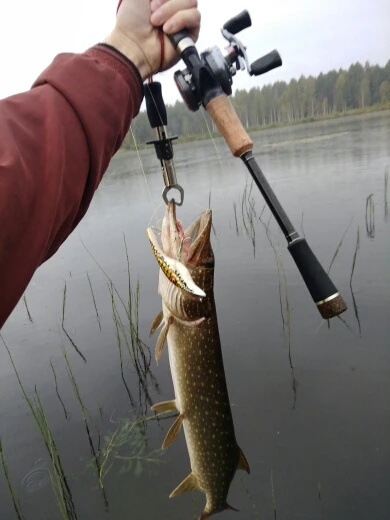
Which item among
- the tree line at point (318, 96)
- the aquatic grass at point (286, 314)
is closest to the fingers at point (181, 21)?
the aquatic grass at point (286, 314)

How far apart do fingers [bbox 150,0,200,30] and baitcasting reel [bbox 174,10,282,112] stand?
17 cm

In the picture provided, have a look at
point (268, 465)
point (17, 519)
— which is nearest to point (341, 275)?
point (268, 465)

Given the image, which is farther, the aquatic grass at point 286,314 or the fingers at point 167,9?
the aquatic grass at point 286,314

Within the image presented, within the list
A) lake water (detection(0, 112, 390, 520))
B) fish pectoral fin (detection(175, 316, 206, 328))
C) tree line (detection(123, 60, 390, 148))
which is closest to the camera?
fish pectoral fin (detection(175, 316, 206, 328))

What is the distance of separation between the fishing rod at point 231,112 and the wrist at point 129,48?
197 millimetres

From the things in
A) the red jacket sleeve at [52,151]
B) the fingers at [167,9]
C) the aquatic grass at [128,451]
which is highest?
the fingers at [167,9]

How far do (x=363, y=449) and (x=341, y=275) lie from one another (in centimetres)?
252

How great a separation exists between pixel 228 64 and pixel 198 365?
4.39 ft

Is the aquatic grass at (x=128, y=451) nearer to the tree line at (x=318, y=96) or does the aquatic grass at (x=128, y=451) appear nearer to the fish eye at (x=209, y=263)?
the fish eye at (x=209, y=263)

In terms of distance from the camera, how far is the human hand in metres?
1.24

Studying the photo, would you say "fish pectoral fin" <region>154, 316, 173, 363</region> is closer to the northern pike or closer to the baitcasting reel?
the northern pike

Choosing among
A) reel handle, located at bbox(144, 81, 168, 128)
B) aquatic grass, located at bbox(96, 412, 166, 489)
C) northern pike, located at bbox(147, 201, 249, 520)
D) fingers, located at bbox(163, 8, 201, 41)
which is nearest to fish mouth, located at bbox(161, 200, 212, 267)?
northern pike, located at bbox(147, 201, 249, 520)

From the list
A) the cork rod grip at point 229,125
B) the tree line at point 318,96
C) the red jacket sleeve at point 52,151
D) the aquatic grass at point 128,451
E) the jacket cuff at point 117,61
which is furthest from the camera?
the tree line at point 318,96

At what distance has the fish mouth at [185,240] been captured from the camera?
4.96 ft
